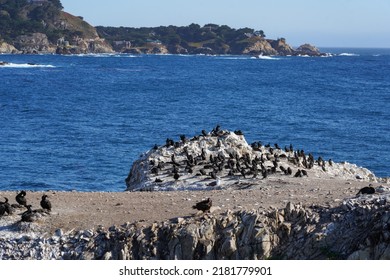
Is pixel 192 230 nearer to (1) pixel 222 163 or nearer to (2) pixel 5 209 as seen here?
(2) pixel 5 209

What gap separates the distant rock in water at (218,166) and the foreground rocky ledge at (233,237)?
9405 millimetres

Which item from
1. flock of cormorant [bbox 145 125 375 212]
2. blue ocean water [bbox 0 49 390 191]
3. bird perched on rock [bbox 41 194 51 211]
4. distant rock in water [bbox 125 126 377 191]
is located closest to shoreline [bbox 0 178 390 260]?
bird perched on rock [bbox 41 194 51 211]

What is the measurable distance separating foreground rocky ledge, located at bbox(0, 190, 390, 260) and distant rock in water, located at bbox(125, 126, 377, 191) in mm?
9405

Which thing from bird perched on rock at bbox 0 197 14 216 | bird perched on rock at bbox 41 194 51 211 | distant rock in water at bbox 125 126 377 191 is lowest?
distant rock in water at bbox 125 126 377 191

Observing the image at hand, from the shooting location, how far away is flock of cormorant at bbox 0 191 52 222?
23978 millimetres

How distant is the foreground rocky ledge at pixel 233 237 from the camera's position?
21219mm

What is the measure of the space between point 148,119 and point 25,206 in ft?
160

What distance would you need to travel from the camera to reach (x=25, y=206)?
25.1 m

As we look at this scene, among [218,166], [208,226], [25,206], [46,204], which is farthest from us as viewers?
[218,166]

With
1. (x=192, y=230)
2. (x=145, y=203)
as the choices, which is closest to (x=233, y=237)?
Result: (x=192, y=230)

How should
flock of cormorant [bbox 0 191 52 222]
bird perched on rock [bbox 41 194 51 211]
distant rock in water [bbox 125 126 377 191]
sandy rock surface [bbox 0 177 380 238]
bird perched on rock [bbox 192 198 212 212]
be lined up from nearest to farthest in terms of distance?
1. bird perched on rock [bbox 192 198 212 212]
2. sandy rock surface [bbox 0 177 380 238]
3. flock of cormorant [bbox 0 191 52 222]
4. bird perched on rock [bbox 41 194 51 211]
5. distant rock in water [bbox 125 126 377 191]

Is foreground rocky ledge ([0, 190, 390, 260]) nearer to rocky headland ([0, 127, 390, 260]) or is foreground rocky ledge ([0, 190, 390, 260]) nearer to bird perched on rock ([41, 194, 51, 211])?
rocky headland ([0, 127, 390, 260])

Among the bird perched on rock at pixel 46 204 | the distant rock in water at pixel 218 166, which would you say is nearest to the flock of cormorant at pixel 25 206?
the bird perched on rock at pixel 46 204
